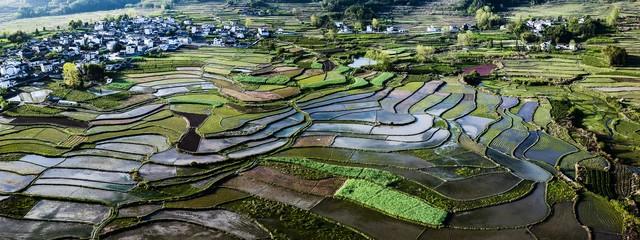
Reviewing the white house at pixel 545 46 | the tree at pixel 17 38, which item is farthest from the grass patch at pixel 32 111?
the white house at pixel 545 46

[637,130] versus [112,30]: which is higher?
[112,30]

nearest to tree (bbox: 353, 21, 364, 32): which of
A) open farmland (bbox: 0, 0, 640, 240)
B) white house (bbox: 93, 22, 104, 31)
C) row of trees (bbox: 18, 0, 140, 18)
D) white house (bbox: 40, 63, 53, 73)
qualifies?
open farmland (bbox: 0, 0, 640, 240)

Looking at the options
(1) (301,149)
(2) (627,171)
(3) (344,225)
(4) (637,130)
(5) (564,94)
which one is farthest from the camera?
(5) (564,94)

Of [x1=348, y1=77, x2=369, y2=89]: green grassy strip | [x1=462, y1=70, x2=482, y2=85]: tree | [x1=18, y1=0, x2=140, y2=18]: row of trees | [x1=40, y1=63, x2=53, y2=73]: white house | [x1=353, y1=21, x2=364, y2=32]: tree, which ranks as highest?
[x1=18, y1=0, x2=140, y2=18]: row of trees

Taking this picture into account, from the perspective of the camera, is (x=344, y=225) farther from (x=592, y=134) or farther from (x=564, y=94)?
(x=564, y=94)

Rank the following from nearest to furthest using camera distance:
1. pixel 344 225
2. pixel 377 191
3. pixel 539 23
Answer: pixel 344 225 → pixel 377 191 → pixel 539 23

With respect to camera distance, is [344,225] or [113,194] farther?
[113,194]


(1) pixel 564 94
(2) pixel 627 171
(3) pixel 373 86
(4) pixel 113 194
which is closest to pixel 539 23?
(1) pixel 564 94

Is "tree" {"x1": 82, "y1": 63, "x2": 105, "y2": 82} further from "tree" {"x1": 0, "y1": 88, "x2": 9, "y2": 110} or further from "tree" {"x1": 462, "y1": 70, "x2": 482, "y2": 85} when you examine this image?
"tree" {"x1": 462, "y1": 70, "x2": 482, "y2": 85}
